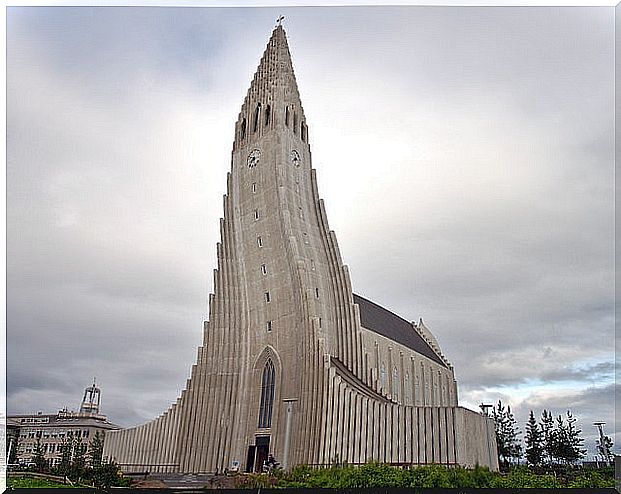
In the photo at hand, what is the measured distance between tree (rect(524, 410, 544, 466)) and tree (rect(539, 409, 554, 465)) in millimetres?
248

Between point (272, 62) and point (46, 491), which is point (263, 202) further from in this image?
point (46, 491)

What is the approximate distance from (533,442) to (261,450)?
16.7m

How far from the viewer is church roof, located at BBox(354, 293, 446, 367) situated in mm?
30655

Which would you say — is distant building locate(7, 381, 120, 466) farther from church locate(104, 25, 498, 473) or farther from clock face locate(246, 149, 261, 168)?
clock face locate(246, 149, 261, 168)

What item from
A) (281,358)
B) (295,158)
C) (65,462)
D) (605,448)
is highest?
(295,158)

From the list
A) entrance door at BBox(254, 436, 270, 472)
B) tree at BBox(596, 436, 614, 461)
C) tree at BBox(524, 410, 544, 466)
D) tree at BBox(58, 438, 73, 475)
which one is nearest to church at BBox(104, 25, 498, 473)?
entrance door at BBox(254, 436, 270, 472)

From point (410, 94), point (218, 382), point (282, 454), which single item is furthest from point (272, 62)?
point (282, 454)

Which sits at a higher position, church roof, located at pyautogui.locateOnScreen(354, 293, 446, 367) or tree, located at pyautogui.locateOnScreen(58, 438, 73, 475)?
church roof, located at pyautogui.locateOnScreen(354, 293, 446, 367)

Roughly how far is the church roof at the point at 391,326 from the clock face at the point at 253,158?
8.36 metres

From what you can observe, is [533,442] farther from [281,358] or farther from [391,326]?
[281,358]

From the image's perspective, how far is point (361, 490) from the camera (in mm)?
12203

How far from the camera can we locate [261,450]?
2205cm

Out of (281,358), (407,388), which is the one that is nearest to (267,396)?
(281,358)

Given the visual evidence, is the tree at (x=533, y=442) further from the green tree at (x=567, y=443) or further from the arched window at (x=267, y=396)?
the arched window at (x=267, y=396)
